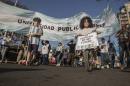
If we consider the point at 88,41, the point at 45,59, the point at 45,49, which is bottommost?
the point at 45,59

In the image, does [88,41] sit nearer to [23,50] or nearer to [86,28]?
[86,28]

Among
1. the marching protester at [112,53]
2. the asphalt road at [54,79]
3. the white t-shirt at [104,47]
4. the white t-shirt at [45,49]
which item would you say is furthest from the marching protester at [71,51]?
the asphalt road at [54,79]

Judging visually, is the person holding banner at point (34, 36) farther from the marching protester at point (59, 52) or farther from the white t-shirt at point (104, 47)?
the white t-shirt at point (104, 47)

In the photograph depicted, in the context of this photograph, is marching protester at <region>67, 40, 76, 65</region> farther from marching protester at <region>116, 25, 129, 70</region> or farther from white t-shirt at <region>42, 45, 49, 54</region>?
marching protester at <region>116, 25, 129, 70</region>

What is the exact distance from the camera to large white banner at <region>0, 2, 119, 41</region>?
1694cm

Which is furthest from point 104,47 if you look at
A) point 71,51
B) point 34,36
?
point 34,36

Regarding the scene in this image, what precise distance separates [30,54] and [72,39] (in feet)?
16.8

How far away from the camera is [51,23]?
17922 millimetres

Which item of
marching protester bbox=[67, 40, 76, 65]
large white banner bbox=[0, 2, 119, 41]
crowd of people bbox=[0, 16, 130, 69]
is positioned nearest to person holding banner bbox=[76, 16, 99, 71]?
crowd of people bbox=[0, 16, 130, 69]

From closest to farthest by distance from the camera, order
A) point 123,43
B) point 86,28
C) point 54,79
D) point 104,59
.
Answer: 1. point 54,79
2. point 86,28
3. point 123,43
4. point 104,59

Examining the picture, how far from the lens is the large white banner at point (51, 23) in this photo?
16938mm

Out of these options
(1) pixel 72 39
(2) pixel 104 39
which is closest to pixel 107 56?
(2) pixel 104 39

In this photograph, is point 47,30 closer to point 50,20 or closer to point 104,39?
point 50,20

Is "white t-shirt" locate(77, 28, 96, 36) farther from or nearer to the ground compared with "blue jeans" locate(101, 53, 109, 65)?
farther from the ground
